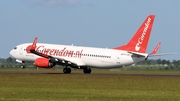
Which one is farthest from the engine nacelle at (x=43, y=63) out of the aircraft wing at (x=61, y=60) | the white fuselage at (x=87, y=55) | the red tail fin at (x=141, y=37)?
the red tail fin at (x=141, y=37)

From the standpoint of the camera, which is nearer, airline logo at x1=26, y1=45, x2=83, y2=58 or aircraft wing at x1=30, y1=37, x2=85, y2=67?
aircraft wing at x1=30, y1=37, x2=85, y2=67

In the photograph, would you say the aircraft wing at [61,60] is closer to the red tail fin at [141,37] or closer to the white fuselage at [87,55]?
the white fuselage at [87,55]

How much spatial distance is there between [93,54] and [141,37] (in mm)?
6977

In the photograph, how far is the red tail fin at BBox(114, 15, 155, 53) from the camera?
252 ft

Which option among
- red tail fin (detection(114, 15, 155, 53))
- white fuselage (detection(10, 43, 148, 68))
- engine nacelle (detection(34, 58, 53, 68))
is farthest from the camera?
white fuselage (detection(10, 43, 148, 68))

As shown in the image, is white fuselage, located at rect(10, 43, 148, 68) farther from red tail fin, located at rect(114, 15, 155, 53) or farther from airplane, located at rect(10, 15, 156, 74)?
red tail fin, located at rect(114, 15, 155, 53)

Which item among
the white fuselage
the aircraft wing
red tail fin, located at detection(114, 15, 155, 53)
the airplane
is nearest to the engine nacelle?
the airplane

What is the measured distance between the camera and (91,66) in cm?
7950

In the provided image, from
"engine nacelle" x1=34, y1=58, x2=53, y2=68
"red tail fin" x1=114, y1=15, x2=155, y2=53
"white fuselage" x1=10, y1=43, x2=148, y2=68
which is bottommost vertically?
"engine nacelle" x1=34, y1=58, x2=53, y2=68

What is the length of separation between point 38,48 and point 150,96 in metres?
43.5

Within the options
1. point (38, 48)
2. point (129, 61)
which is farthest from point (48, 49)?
point (129, 61)

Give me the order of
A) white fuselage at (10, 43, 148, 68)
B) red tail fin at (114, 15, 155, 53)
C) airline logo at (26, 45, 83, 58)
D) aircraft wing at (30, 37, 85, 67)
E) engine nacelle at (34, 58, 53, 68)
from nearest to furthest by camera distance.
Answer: engine nacelle at (34, 58, 53, 68) → aircraft wing at (30, 37, 85, 67) → red tail fin at (114, 15, 155, 53) → white fuselage at (10, 43, 148, 68) → airline logo at (26, 45, 83, 58)

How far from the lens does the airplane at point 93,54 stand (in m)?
76.3

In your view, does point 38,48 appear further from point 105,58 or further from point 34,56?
point 105,58
